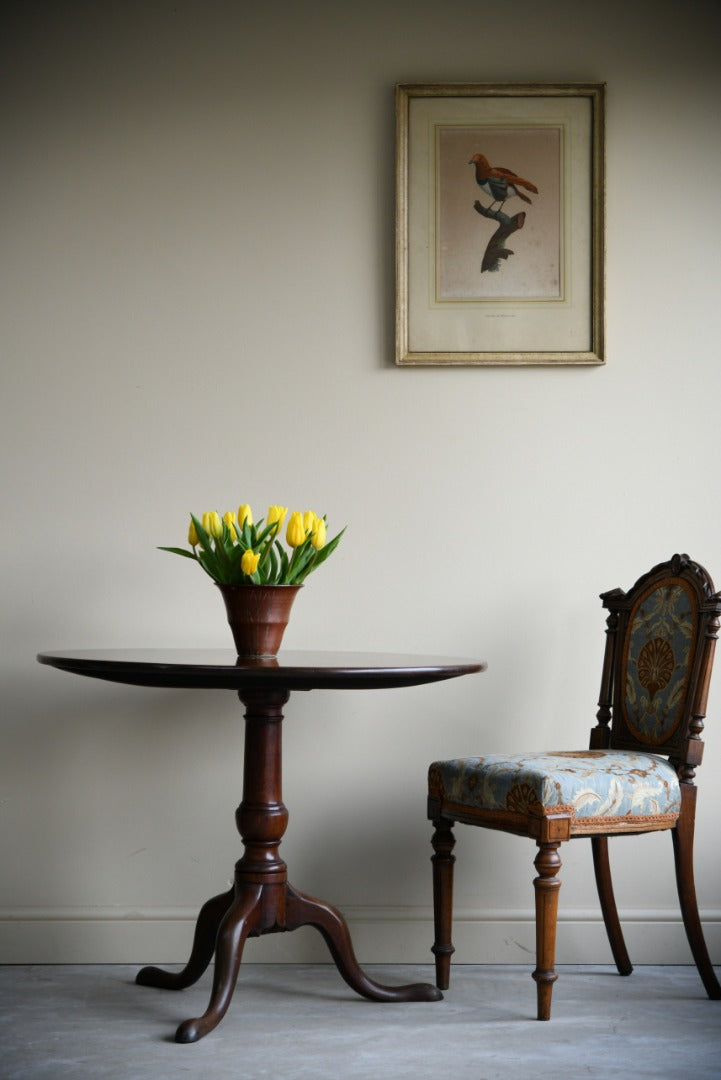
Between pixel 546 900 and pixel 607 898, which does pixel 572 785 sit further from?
pixel 607 898

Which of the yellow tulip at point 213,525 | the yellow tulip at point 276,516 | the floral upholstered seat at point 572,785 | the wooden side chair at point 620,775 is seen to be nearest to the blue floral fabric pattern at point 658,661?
the wooden side chair at point 620,775

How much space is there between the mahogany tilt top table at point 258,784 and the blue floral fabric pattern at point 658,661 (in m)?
0.58

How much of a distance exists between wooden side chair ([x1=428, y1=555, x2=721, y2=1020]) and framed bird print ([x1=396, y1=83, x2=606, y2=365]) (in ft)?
2.48

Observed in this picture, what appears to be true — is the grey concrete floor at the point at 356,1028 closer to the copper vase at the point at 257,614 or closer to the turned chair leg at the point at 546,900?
the turned chair leg at the point at 546,900

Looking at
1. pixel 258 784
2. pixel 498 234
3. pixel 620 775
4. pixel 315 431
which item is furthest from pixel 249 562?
pixel 498 234

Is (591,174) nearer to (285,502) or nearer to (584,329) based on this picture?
(584,329)

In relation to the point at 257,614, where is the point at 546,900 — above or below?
below

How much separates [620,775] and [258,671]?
86cm

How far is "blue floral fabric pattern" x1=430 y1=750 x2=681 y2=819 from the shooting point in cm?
226

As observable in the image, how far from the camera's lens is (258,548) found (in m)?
2.33

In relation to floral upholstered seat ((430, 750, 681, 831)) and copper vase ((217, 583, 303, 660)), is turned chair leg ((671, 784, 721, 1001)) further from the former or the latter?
copper vase ((217, 583, 303, 660))

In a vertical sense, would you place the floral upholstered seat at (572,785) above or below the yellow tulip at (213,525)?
below

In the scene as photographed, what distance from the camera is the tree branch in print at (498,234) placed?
296 centimetres

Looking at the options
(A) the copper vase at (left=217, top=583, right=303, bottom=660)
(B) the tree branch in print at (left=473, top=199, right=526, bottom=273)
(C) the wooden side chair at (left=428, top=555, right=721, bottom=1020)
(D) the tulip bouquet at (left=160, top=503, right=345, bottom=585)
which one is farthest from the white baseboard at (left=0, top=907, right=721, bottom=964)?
(B) the tree branch in print at (left=473, top=199, right=526, bottom=273)
